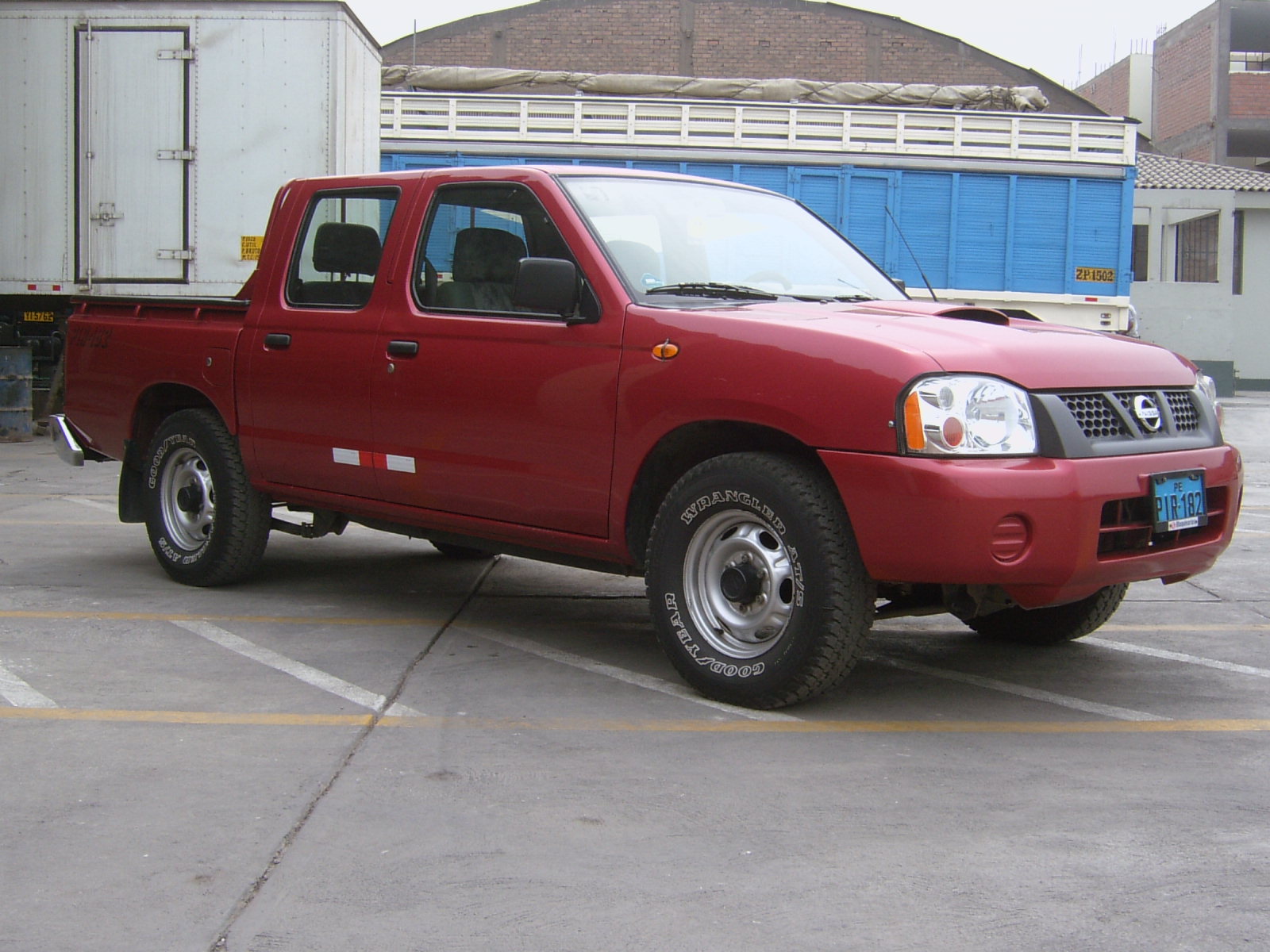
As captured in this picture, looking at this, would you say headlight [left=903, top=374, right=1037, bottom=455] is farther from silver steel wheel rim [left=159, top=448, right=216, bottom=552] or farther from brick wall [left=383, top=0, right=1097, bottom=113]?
brick wall [left=383, top=0, right=1097, bottom=113]

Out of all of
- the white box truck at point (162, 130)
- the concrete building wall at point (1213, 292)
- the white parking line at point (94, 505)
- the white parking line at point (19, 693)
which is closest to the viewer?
the white parking line at point (19, 693)

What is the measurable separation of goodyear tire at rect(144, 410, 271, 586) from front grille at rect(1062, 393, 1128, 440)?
12.1 ft

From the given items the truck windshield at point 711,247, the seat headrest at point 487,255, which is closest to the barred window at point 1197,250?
the truck windshield at point 711,247

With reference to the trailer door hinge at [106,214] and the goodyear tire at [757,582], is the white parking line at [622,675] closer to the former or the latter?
the goodyear tire at [757,582]

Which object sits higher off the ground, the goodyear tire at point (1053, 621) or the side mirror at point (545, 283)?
the side mirror at point (545, 283)

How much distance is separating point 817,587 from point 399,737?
4.31 ft

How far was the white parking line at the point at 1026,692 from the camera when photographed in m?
4.76

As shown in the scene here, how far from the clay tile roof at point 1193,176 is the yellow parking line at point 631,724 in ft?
95.2

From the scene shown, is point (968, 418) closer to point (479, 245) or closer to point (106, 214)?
point (479, 245)

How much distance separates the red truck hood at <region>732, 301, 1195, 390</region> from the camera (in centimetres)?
430

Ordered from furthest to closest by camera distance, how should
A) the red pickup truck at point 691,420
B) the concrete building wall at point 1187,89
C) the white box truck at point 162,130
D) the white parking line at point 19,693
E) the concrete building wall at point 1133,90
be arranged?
the concrete building wall at point 1133,90 < the concrete building wall at point 1187,89 < the white box truck at point 162,130 < the white parking line at point 19,693 < the red pickup truck at point 691,420

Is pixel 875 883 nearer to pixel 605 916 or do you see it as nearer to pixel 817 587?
pixel 605 916

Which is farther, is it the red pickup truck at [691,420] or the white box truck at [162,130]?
the white box truck at [162,130]

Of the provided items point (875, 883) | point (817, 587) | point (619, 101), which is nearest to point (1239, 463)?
point (817, 587)
